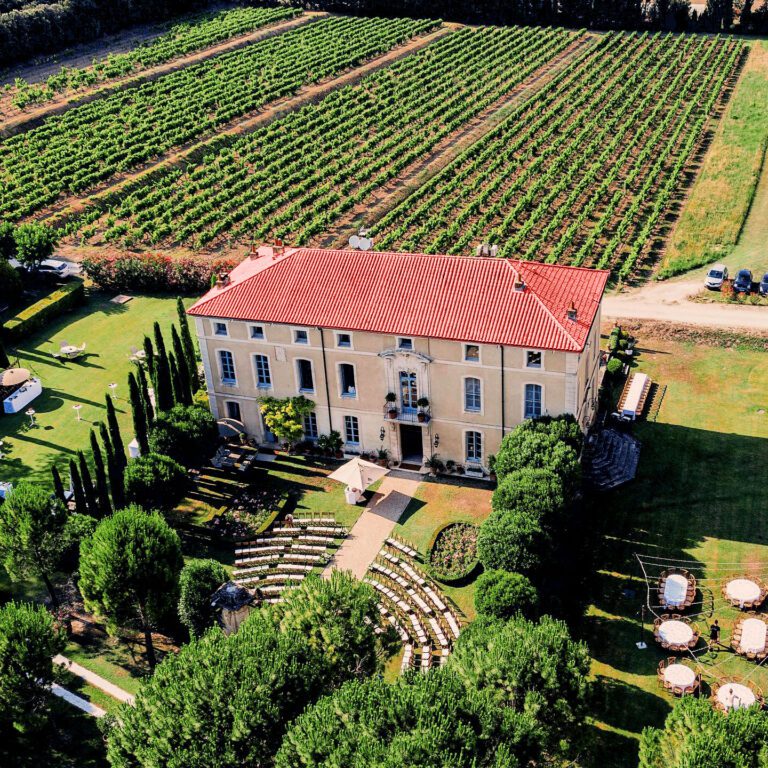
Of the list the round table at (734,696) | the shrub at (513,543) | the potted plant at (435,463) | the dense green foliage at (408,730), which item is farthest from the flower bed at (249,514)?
the round table at (734,696)

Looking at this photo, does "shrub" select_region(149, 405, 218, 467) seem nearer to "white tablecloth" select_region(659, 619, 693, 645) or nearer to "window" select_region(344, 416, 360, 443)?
"window" select_region(344, 416, 360, 443)

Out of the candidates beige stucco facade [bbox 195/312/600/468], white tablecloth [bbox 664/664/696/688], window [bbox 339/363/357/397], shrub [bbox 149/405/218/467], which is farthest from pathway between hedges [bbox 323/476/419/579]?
white tablecloth [bbox 664/664/696/688]

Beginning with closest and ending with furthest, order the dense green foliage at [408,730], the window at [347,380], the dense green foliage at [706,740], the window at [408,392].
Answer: the dense green foliage at [706,740]
the dense green foliage at [408,730]
the window at [408,392]
the window at [347,380]

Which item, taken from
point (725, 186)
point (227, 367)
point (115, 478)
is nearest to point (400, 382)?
point (227, 367)

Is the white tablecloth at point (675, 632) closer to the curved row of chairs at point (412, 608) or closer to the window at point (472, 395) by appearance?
the curved row of chairs at point (412, 608)

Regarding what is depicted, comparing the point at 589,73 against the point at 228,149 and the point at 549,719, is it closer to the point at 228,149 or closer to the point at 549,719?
the point at 228,149

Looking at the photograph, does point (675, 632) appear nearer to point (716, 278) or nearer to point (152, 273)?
point (716, 278)
